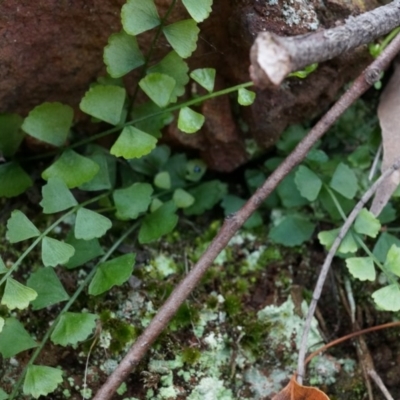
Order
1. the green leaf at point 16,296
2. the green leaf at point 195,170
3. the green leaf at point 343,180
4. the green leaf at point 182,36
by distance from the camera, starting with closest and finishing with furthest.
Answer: the green leaf at point 16,296 < the green leaf at point 182,36 < the green leaf at point 343,180 < the green leaf at point 195,170

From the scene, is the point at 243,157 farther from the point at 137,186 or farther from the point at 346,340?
the point at 346,340

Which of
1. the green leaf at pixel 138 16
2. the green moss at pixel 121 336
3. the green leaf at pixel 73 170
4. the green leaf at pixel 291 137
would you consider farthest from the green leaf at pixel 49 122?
the green leaf at pixel 291 137

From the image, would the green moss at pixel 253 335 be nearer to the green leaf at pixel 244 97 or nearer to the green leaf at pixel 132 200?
the green leaf at pixel 132 200

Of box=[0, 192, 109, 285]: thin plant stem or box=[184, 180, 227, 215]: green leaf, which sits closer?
box=[0, 192, 109, 285]: thin plant stem

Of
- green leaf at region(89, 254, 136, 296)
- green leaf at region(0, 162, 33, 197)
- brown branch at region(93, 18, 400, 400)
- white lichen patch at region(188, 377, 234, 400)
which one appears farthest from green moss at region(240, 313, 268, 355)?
green leaf at region(0, 162, 33, 197)

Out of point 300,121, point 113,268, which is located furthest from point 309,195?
point 113,268

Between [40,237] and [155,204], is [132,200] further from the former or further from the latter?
[40,237]

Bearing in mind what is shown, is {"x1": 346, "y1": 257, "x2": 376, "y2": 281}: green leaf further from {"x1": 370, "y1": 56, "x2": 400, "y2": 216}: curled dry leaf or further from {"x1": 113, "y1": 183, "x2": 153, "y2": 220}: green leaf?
{"x1": 113, "y1": 183, "x2": 153, "y2": 220}: green leaf

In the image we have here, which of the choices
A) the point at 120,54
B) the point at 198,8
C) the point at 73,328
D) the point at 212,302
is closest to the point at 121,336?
the point at 73,328
